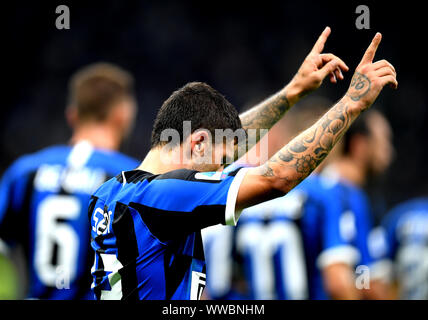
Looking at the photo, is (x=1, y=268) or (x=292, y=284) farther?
(x=1, y=268)

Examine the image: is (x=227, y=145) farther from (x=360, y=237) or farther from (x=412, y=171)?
(x=412, y=171)

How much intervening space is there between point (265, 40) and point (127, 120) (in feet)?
35.7

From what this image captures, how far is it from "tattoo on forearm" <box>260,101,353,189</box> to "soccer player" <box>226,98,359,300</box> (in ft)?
8.30

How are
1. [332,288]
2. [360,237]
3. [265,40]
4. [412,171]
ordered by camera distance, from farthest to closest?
1. [265,40]
2. [412,171]
3. [360,237]
4. [332,288]

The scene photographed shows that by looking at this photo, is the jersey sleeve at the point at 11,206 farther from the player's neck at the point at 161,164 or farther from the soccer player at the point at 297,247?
the player's neck at the point at 161,164

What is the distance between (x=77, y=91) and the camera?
4.59 m

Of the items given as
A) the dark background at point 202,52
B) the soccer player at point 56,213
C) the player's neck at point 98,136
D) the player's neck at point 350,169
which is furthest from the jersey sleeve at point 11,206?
the dark background at point 202,52

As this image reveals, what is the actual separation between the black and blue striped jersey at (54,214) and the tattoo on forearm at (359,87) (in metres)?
2.14

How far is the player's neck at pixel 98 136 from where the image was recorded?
14.4 ft

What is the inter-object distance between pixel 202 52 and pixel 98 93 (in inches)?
405

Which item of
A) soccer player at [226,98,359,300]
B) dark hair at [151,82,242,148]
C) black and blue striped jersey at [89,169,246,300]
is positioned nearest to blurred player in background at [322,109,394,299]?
soccer player at [226,98,359,300]

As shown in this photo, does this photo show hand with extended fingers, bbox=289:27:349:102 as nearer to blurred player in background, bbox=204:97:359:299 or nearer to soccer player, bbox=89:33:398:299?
soccer player, bbox=89:33:398:299

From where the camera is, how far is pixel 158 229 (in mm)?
2389

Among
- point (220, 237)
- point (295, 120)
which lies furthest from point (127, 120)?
point (295, 120)
